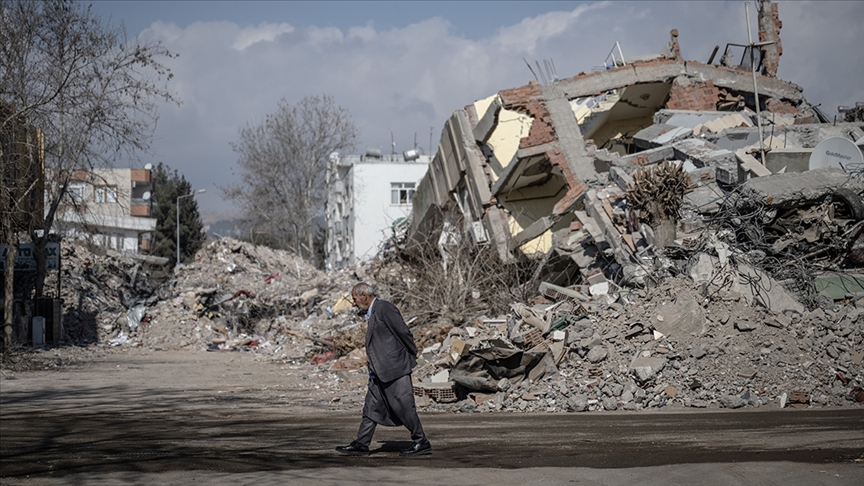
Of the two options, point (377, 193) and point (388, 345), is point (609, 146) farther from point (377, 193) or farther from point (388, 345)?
point (377, 193)

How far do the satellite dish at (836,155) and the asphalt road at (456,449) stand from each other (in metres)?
7.74

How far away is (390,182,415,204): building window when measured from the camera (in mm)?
56156

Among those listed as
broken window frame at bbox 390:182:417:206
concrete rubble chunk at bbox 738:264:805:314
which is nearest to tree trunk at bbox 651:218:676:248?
concrete rubble chunk at bbox 738:264:805:314

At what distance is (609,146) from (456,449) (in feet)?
62.6

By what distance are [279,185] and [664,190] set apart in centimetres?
4579

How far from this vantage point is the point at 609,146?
24.8m

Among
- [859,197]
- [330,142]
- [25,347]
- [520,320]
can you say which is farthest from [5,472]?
[330,142]

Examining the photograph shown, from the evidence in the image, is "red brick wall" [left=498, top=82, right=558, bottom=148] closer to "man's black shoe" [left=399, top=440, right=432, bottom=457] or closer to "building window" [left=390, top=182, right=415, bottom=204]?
"man's black shoe" [left=399, top=440, right=432, bottom=457]

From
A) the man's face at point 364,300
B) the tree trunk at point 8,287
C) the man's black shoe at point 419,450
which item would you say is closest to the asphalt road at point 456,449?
the man's black shoe at point 419,450

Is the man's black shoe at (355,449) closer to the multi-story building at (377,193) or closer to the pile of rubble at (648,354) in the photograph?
the pile of rubble at (648,354)

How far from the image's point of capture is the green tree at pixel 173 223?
64.1m

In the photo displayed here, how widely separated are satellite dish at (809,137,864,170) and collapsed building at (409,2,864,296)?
240mm

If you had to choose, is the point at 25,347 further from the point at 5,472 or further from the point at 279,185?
the point at 279,185

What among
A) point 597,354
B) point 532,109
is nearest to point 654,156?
point 532,109
